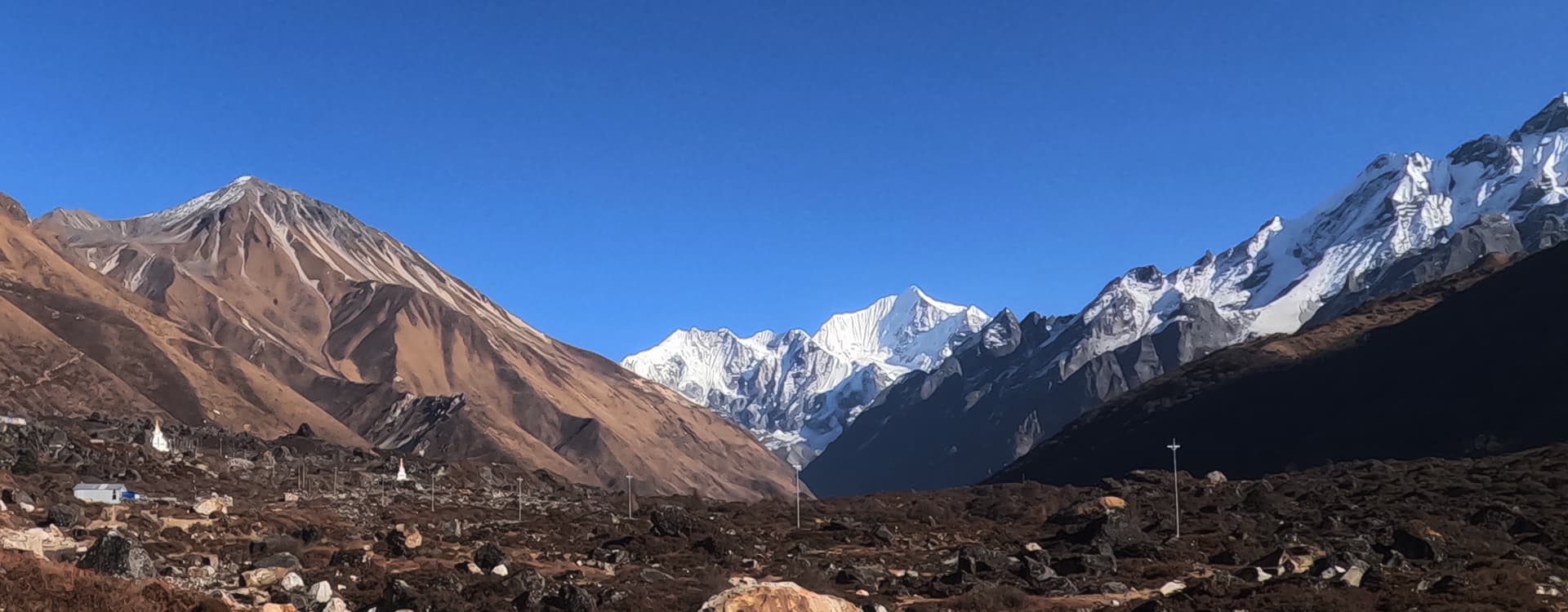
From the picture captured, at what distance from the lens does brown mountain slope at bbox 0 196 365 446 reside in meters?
130

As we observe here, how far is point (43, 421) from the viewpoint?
319 ft

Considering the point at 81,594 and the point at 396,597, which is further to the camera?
the point at 396,597

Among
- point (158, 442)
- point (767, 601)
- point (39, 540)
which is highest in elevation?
point (158, 442)

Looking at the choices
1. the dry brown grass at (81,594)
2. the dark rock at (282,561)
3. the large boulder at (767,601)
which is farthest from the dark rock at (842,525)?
the dry brown grass at (81,594)

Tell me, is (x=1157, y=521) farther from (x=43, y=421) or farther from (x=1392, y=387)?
(x=1392, y=387)

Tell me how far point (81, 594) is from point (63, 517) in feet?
82.3

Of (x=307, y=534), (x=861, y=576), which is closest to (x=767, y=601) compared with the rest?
(x=861, y=576)

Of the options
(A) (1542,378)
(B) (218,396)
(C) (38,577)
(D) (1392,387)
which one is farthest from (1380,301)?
(C) (38,577)

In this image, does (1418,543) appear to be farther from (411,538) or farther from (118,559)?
(118,559)

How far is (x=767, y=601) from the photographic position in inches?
808

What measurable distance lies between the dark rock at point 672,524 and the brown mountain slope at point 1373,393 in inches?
3394

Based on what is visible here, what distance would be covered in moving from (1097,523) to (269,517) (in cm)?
3310

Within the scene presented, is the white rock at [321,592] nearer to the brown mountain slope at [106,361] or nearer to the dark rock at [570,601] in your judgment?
the dark rock at [570,601]

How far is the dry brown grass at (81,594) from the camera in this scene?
2008 centimetres
